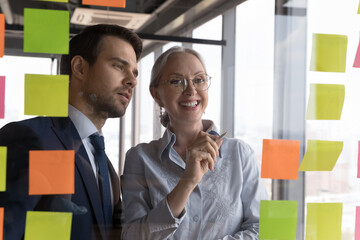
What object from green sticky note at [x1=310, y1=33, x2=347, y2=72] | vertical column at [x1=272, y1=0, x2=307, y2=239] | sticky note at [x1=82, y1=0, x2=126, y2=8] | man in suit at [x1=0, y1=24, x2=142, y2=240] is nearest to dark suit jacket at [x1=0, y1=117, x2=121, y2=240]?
man in suit at [x1=0, y1=24, x2=142, y2=240]

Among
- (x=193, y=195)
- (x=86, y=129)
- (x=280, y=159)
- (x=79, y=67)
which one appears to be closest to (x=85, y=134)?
(x=86, y=129)

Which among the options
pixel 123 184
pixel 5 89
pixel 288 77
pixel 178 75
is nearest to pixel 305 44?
pixel 288 77

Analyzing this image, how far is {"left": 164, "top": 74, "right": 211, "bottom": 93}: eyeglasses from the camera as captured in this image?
73 cm

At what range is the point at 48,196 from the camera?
25.8 inches

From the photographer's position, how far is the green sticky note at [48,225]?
65 centimetres

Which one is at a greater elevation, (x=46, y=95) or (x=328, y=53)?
(x=328, y=53)

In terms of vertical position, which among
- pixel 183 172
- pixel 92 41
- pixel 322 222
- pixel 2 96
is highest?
pixel 92 41

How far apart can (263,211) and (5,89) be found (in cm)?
52

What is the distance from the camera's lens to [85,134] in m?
0.68

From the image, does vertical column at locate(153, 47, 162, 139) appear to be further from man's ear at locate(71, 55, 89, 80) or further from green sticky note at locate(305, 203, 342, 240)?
green sticky note at locate(305, 203, 342, 240)

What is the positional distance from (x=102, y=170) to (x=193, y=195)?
17 centimetres

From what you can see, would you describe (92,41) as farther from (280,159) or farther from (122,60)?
(280,159)

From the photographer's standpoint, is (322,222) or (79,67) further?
(322,222)

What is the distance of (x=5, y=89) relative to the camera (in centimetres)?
65
